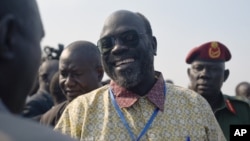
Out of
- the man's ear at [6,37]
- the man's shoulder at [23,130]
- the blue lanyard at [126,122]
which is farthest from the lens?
the blue lanyard at [126,122]

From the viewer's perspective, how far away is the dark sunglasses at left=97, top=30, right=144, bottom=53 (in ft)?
11.0

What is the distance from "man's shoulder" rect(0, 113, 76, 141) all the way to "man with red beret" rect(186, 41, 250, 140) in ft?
12.9

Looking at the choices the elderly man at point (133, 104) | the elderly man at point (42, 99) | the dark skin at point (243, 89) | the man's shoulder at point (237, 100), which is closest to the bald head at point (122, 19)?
the elderly man at point (133, 104)

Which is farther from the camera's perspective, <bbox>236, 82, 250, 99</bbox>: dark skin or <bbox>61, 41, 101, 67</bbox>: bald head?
<bbox>236, 82, 250, 99</bbox>: dark skin

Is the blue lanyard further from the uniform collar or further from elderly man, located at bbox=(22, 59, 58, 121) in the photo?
the uniform collar

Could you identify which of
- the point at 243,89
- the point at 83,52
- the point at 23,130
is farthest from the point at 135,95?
the point at 243,89

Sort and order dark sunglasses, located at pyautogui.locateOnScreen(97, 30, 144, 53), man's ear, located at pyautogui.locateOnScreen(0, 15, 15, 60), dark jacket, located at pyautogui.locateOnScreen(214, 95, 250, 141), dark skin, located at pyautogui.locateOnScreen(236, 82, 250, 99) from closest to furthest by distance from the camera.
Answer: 1. man's ear, located at pyautogui.locateOnScreen(0, 15, 15, 60)
2. dark sunglasses, located at pyautogui.locateOnScreen(97, 30, 144, 53)
3. dark jacket, located at pyautogui.locateOnScreen(214, 95, 250, 141)
4. dark skin, located at pyautogui.locateOnScreen(236, 82, 250, 99)

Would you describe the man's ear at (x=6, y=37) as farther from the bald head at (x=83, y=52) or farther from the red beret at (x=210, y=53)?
the red beret at (x=210, y=53)

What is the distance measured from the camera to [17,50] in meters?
1.22

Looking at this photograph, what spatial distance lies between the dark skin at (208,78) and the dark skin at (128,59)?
188 cm

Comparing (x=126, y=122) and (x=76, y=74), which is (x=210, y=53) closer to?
(x=76, y=74)

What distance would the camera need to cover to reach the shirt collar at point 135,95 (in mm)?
3252

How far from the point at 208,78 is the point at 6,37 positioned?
4269mm

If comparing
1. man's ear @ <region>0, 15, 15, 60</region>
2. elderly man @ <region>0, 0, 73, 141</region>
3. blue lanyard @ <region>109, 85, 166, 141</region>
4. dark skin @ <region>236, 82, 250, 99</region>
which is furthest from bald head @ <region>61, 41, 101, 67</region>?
dark skin @ <region>236, 82, 250, 99</region>
